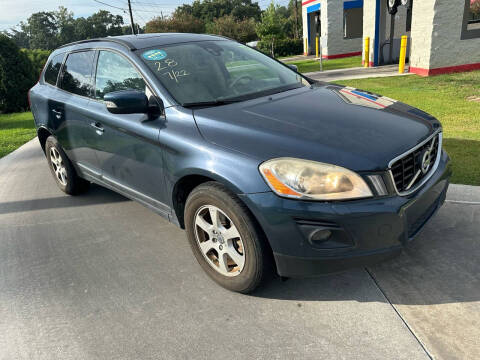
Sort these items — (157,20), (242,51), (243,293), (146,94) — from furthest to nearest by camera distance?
(157,20)
(242,51)
(146,94)
(243,293)

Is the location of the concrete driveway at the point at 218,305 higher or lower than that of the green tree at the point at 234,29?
lower

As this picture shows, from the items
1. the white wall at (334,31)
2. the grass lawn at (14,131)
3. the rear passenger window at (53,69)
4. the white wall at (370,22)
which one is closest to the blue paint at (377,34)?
the white wall at (370,22)

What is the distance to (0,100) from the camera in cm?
1427

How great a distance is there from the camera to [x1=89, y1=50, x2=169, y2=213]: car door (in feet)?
9.72

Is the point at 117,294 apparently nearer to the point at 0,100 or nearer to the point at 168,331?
the point at 168,331

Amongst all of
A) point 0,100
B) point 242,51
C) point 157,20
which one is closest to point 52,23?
point 157,20

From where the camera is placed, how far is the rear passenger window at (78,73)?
384cm

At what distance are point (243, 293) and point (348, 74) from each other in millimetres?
12463

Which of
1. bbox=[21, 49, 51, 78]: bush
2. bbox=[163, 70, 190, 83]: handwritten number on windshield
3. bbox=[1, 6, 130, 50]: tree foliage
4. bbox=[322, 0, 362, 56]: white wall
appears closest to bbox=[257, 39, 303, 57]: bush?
bbox=[322, 0, 362, 56]: white wall

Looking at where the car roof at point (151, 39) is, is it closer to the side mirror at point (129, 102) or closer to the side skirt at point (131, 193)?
the side mirror at point (129, 102)

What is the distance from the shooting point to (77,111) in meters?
3.83

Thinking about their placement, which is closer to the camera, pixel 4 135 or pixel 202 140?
pixel 202 140

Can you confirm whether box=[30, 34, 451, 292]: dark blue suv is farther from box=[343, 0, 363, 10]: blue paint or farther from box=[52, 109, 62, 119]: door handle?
box=[343, 0, 363, 10]: blue paint

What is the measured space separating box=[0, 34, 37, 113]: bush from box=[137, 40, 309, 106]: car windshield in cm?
1299
